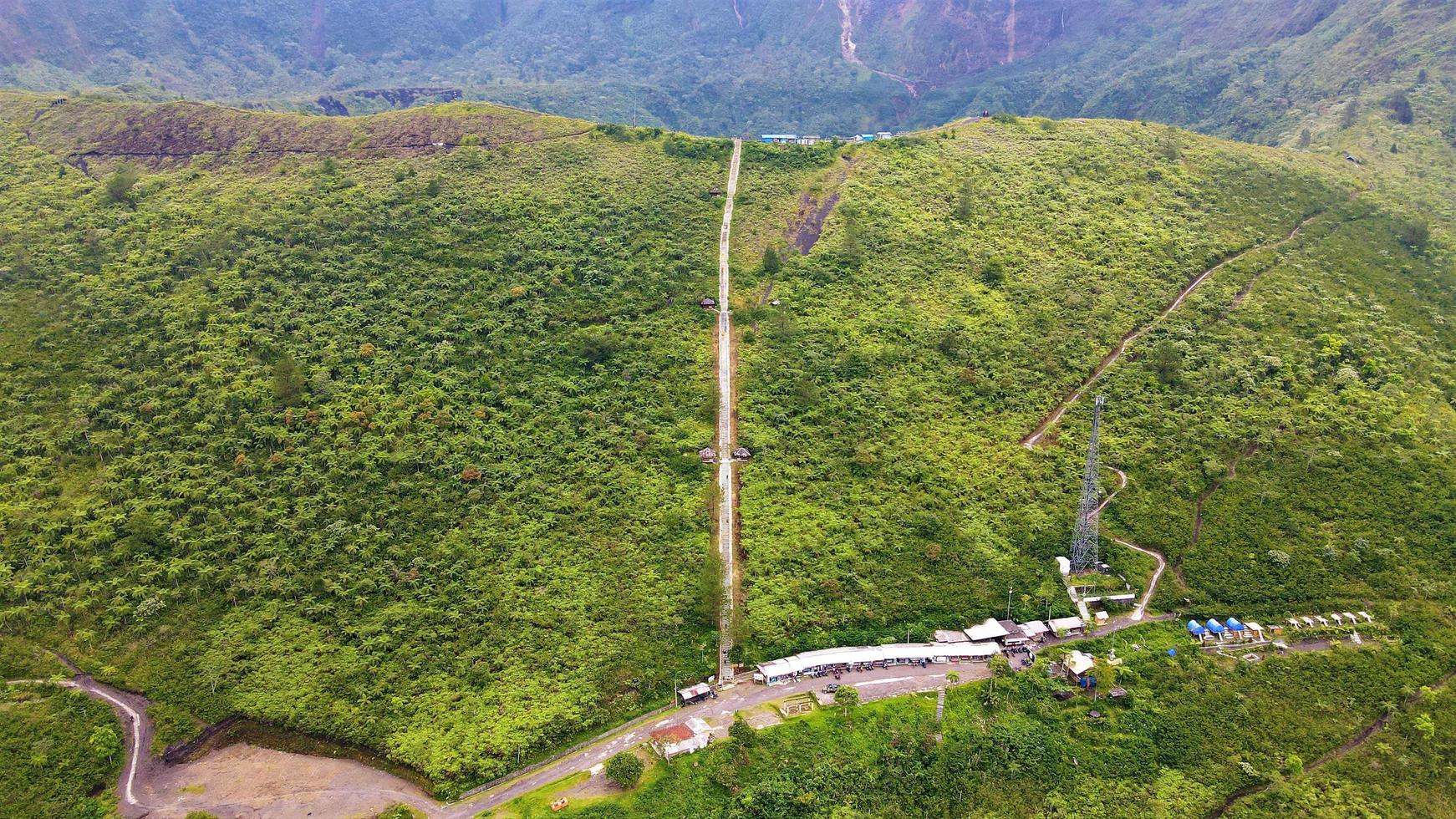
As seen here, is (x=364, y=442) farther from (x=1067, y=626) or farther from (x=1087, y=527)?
(x=1087, y=527)

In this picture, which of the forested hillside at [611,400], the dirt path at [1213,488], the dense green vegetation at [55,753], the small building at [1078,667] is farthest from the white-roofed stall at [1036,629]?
the dense green vegetation at [55,753]

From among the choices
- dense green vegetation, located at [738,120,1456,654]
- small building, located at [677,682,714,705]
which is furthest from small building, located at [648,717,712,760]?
dense green vegetation, located at [738,120,1456,654]

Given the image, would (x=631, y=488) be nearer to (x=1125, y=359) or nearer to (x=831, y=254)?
(x=831, y=254)

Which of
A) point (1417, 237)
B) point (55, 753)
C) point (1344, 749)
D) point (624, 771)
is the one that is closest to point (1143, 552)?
point (1344, 749)

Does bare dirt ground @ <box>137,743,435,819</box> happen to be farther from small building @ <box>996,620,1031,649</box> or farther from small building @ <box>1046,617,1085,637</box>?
small building @ <box>1046,617,1085,637</box>

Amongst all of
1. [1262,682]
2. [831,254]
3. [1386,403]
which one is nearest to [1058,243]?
[831,254]

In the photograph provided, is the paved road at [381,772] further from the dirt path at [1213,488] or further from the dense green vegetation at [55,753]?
the dirt path at [1213,488]
